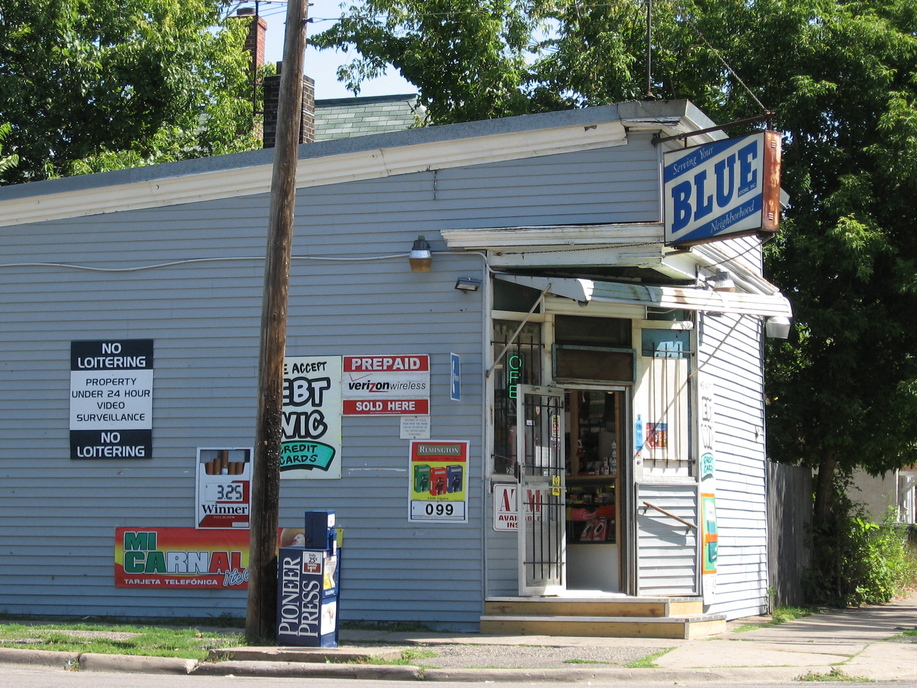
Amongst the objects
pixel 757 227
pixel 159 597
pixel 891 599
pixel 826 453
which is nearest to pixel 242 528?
pixel 159 597

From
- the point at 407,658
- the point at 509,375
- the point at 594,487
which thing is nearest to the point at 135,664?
the point at 407,658

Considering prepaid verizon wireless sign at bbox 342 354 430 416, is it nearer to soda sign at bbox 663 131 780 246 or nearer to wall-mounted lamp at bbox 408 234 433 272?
wall-mounted lamp at bbox 408 234 433 272

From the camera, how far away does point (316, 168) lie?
12102 mm

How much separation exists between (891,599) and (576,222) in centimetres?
1050

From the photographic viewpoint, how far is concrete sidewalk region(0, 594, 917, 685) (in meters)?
8.74

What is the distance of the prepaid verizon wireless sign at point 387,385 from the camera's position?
456 inches

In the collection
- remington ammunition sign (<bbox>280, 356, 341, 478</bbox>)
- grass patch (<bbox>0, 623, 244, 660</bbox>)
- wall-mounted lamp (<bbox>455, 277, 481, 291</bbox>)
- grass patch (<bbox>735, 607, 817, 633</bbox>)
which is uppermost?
wall-mounted lamp (<bbox>455, 277, 481, 291</bbox>)

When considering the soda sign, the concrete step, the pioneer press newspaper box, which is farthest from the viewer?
the concrete step

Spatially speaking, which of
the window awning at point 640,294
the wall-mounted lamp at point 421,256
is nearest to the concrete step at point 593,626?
the window awning at point 640,294

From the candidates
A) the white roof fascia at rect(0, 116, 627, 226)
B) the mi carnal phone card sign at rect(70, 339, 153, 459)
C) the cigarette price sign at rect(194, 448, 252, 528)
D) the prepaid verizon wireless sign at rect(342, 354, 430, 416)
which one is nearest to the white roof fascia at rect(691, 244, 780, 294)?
the white roof fascia at rect(0, 116, 627, 226)

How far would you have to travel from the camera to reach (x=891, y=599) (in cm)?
1795

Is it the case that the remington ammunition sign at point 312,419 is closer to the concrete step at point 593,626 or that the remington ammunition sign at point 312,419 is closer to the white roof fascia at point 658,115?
the concrete step at point 593,626

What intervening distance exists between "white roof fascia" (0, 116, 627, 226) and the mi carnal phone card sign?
1726 mm

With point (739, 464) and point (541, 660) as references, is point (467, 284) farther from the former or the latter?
point (739, 464)
